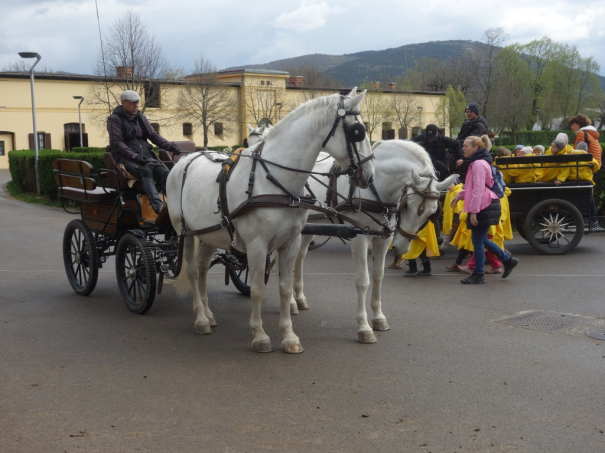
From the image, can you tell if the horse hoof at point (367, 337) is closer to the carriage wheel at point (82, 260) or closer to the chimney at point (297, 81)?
the carriage wheel at point (82, 260)

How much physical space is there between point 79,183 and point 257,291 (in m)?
3.68

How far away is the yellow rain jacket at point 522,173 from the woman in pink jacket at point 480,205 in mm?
2329

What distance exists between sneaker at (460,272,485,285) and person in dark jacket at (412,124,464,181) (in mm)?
2199

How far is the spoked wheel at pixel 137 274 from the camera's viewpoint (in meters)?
7.34

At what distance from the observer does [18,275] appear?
10305mm

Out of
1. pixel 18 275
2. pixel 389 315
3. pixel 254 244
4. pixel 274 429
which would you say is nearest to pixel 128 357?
pixel 254 244

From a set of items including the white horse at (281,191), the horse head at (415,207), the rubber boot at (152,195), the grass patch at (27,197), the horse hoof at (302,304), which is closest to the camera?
the white horse at (281,191)

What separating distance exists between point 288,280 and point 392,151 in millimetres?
1911

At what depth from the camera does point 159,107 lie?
54438mm

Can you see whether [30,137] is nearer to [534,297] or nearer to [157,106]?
[157,106]

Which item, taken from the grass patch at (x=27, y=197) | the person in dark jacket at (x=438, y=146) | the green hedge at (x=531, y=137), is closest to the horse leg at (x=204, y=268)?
the person in dark jacket at (x=438, y=146)

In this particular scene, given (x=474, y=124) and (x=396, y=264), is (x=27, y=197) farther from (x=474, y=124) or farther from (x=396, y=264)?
(x=474, y=124)

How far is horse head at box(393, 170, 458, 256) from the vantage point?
7.02 m

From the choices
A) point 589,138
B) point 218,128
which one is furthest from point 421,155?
point 218,128
